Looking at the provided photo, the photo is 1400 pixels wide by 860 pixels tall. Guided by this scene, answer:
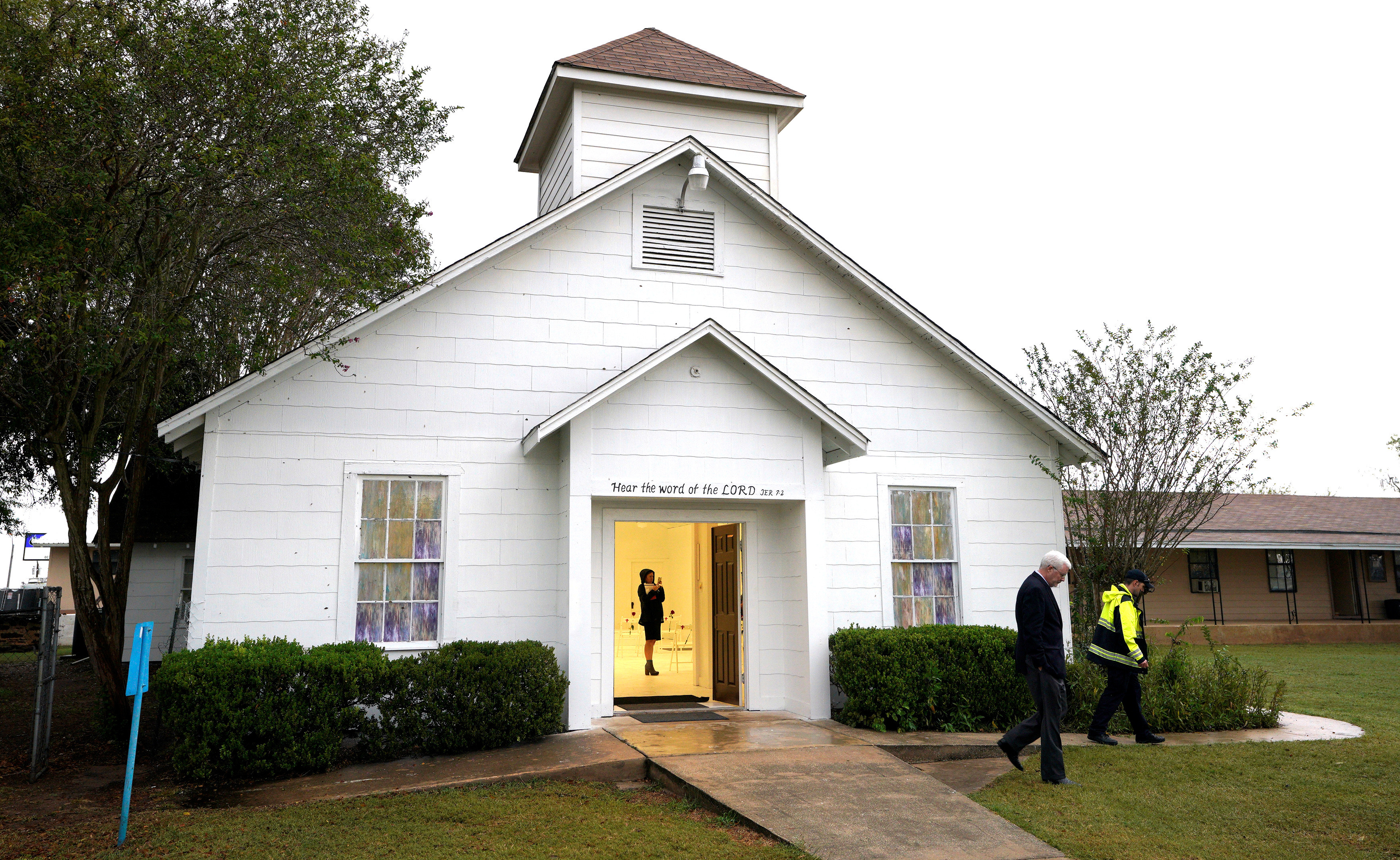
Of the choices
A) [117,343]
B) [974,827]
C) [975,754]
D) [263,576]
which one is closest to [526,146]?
[117,343]

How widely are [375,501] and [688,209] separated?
5.38m

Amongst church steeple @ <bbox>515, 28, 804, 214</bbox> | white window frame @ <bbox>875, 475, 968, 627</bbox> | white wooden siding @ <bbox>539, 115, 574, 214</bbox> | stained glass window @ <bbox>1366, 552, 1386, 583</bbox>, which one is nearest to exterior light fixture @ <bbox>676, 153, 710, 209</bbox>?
church steeple @ <bbox>515, 28, 804, 214</bbox>

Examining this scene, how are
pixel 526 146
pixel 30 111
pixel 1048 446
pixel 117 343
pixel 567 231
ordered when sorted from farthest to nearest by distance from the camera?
pixel 526 146 < pixel 1048 446 < pixel 567 231 < pixel 117 343 < pixel 30 111

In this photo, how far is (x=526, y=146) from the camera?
1648cm

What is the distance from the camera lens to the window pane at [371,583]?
11.0 meters

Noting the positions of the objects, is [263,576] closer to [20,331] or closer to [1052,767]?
[20,331]

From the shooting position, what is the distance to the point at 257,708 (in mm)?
8930

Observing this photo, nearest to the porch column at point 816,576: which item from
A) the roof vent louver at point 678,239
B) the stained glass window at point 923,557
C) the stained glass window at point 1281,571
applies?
the stained glass window at point 923,557

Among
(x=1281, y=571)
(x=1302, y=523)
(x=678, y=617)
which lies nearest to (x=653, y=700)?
(x=678, y=617)

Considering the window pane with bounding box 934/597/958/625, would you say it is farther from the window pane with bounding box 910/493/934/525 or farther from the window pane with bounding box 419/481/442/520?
the window pane with bounding box 419/481/442/520

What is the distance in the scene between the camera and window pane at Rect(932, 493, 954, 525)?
1298cm

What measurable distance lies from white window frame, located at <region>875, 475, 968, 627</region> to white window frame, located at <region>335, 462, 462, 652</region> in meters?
5.20

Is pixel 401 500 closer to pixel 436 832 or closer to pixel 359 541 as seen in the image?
pixel 359 541

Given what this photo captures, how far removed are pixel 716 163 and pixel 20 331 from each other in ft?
27.0
